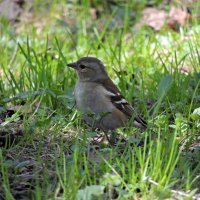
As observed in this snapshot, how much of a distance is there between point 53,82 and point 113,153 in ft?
7.41

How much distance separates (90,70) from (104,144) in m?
1.16

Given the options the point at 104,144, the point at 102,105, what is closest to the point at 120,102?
the point at 102,105

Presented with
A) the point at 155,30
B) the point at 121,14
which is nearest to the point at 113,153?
the point at 155,30

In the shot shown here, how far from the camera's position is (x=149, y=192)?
408 cm

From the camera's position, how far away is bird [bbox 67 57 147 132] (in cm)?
567

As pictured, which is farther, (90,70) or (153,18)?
(153,18)

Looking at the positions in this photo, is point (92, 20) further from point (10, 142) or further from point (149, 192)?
point (149, 192)

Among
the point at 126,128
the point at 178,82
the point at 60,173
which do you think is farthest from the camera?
the point at 178,82

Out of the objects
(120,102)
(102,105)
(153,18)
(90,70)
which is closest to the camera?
(102,105)

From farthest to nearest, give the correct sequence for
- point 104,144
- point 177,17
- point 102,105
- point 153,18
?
point 153,18, point 177,17, point 102,105, point 104,144

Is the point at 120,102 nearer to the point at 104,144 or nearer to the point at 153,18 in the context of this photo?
the point at 104,144

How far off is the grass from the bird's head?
0.26m

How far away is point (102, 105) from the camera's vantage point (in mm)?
5863

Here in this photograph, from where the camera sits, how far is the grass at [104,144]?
4.16m
